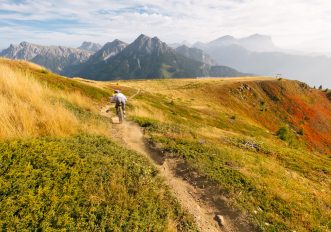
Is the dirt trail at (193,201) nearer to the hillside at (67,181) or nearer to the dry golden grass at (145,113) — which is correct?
the hillside at (67,181)

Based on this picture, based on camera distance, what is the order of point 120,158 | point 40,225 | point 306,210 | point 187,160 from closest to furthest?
point 40,225 < point 120,158 < point 306,210 < point 187,160

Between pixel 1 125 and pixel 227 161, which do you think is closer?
pixel 1 125

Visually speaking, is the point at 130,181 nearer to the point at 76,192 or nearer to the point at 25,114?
the point at 76,192

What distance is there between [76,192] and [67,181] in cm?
49

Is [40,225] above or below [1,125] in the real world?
below

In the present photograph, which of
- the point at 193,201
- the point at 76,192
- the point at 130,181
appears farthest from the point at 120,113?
the point at 76,192

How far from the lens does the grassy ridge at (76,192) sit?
678 centimetres

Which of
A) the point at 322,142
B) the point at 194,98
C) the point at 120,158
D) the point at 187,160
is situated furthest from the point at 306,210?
the point at 322,142

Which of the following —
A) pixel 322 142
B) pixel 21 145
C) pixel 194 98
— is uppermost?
pixel 21 145

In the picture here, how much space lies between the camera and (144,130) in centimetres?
1961

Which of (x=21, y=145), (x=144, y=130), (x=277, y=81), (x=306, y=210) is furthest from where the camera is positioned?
(x=277, y=81)

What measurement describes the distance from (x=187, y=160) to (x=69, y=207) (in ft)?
26.8

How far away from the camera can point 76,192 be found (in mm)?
7879

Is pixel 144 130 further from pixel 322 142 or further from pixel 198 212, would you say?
pixel 322 142
